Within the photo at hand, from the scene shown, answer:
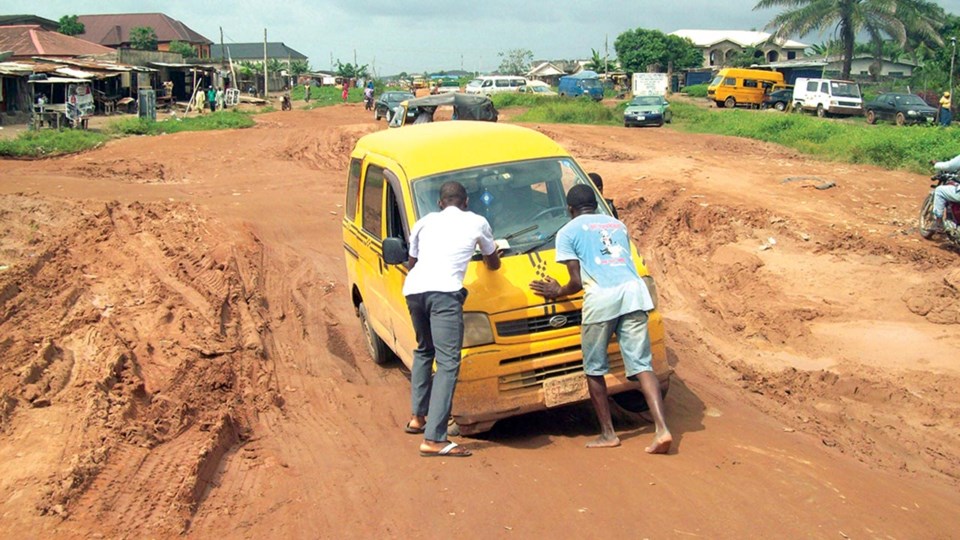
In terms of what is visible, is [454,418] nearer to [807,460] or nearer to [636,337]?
[636,337]

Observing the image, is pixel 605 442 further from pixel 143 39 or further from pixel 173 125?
pixel 143 39

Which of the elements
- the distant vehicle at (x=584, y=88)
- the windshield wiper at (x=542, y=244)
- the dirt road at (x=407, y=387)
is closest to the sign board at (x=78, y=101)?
the dirt road at (x=407, y=387)

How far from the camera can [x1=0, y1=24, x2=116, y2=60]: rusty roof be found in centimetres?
4511

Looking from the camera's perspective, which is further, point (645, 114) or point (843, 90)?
point (843, 90)

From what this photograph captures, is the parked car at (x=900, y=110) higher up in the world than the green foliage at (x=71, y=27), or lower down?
lower down

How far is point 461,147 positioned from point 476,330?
181cm

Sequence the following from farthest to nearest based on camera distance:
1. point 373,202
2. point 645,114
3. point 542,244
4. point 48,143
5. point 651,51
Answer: point 651,51, point 645,114, point 48,143, point 373,202, point 542,244

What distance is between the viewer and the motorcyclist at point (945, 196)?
11.0 meters

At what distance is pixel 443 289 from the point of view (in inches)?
215

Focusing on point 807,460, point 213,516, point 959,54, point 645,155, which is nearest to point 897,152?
point 645,155

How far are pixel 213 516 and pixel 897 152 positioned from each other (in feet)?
59.8

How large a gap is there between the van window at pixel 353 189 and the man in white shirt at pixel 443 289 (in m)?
2.44

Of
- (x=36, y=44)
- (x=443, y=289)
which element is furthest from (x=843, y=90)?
(x=36, y=44)

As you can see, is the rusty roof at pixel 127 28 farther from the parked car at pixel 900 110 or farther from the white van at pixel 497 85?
the parked car at pixel 900 110
